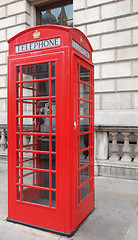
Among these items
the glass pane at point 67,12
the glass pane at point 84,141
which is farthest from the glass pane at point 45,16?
the glass pane at point 84,141

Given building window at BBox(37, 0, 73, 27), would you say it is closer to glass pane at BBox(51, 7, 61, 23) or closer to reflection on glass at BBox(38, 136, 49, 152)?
glass pane at BBox(51, 7, 61, 23)

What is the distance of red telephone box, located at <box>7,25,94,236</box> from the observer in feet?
8.70

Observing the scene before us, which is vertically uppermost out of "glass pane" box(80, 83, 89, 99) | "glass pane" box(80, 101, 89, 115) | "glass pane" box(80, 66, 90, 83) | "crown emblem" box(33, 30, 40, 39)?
"crown emblem" box(33, 30, 40, 39)

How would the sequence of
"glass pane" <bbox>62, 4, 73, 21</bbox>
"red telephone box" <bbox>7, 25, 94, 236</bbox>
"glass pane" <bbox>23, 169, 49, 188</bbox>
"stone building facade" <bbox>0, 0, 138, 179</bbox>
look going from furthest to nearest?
1. "glass pane" <bbox>62, 4, 73, 21</bbox>
2. "stone building facade" <bbox>0, 0, 138, 179</bbox>
3. "glass pane" <bbox>23, 169, 49, 188</bbox>
4. "red telephone box" <bbox>7, 25, 94, 236</bbox>

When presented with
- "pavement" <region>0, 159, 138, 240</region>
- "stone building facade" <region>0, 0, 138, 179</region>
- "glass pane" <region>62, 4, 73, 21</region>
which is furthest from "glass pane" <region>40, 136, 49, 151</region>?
"glass pane" <region>62, 4, 73, 21</region>

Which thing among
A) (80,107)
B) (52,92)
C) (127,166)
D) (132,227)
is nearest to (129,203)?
(132,227)

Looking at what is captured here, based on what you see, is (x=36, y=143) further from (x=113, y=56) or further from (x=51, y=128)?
(x=113, y=56)

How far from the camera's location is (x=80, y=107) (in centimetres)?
294

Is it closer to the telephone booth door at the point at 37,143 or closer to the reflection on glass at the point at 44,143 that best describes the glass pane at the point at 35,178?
the telephone booth door at the point at 37,143

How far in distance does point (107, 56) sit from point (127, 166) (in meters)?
3.58

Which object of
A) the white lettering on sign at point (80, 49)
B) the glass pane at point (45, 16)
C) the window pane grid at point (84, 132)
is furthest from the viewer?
the glass pane at point (45, 16)

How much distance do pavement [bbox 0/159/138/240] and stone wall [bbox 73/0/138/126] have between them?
9.02 feet

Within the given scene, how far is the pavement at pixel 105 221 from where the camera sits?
267cm

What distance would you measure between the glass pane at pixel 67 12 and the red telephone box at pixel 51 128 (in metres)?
5.16
